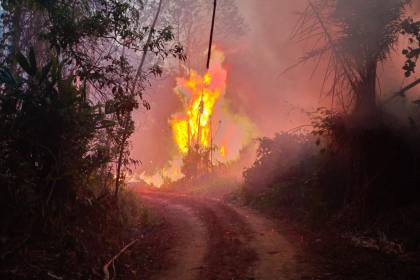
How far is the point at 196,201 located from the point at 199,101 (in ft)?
56.9

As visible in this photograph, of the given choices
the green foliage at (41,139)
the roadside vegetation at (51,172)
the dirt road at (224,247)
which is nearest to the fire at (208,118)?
the dirt road at (224,247)

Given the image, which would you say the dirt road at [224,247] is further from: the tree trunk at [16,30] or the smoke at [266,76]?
the smoke at [266,76]

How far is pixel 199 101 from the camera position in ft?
130

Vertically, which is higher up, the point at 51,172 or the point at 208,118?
the point at 208,118

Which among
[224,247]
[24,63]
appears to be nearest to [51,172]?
[24,63]

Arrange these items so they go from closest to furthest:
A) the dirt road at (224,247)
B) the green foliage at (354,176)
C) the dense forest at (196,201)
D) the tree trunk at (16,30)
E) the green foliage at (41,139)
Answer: the green foliage at (41,139) → the dense forest at (196,201) → the dirt road at (224,247) → the green foliage at (354,176) → the tree trunk at (16,30)

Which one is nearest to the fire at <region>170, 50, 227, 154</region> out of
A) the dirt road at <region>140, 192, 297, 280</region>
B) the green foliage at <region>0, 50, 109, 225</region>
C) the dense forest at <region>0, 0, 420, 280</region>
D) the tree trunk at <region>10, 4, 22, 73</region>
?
the dense forest at <region>0, 0, 420, 280</region>

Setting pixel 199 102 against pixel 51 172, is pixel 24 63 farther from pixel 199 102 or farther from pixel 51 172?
pixel 199 102

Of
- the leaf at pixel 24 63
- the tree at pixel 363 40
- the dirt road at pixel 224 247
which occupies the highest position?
the tree at pixel 363 40

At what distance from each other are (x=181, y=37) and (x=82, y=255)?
3242 cm

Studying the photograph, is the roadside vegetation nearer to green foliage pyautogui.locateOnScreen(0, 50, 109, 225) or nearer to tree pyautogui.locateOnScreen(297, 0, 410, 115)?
green foliage pyautogui.locateOnScreen(0, 50, 109, 225)

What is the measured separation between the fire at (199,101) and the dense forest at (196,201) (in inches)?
641

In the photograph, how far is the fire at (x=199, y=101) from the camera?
39281 mm

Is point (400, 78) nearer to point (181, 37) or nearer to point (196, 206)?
point (196, 206)
